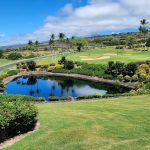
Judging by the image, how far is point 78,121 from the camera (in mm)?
23062

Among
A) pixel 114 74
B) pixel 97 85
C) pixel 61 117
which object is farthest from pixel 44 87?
pixel 61 117

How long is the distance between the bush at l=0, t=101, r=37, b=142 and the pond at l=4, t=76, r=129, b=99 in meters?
52.1

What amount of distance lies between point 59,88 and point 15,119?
66288 mm

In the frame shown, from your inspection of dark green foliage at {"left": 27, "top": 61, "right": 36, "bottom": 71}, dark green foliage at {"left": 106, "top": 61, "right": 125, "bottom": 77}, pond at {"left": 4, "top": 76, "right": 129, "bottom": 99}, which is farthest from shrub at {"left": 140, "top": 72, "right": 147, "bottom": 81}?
dark green foliage at {"left": 27, "top": 61, "right": 36, "bottom": 71}

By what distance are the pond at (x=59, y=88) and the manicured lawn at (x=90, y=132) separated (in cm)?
4844

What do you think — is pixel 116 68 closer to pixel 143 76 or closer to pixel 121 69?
pixel 121 69

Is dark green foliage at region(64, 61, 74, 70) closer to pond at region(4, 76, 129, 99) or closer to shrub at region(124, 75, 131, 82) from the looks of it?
pond at region(4, 76, 129, 99)

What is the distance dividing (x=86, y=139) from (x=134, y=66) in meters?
74.9

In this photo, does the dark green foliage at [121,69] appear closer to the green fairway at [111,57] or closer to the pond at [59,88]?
the pond at [59,88]

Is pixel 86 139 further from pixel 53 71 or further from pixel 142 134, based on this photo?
Result: pixel 53 71

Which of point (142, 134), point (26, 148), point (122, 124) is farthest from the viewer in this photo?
point (122, 124)

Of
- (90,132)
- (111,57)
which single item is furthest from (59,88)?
(90,132)

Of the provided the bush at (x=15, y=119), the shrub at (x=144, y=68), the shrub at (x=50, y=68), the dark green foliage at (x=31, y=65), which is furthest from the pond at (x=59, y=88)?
the bush at (x=15, y=119)

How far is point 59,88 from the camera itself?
3393 inches
